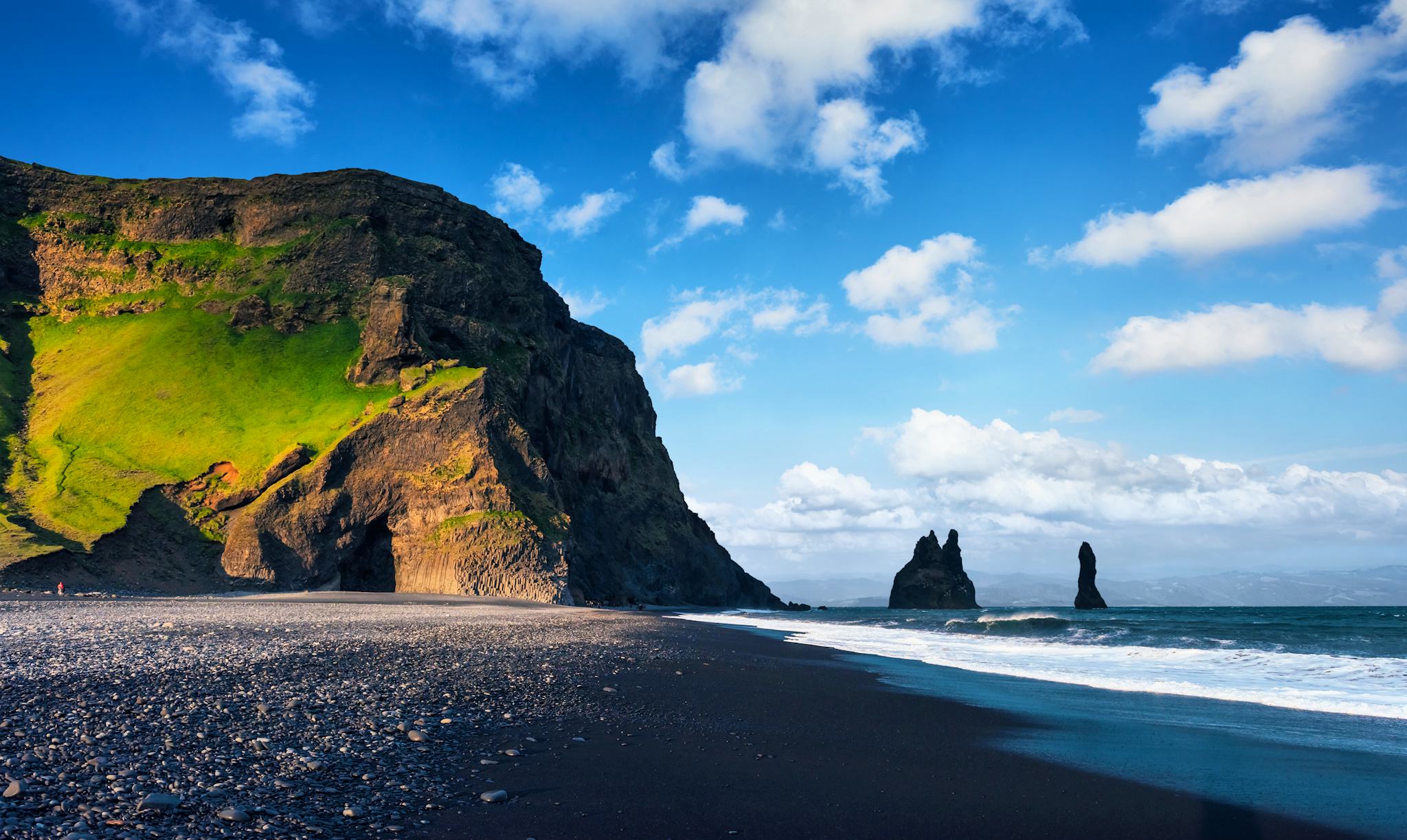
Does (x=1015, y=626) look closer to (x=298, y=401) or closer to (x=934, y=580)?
(x=298, y=401)

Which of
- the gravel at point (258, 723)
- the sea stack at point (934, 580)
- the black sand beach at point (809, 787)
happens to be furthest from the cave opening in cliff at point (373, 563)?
the sea stack at point (934, 580)

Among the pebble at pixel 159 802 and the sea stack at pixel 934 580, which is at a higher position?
the pebble at pixel 159 802

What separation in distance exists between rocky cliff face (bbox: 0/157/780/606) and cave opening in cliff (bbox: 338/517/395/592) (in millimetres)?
160

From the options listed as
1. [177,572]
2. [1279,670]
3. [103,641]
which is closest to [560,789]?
[103,641]

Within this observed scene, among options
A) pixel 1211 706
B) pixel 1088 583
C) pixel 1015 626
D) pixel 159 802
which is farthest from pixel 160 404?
pixel 1088 583

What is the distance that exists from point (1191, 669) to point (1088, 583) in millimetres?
115580

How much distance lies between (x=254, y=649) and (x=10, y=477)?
164ft

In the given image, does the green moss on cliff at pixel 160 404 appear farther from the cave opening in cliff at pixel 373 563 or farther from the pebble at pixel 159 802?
the pebble at pixel 159 802

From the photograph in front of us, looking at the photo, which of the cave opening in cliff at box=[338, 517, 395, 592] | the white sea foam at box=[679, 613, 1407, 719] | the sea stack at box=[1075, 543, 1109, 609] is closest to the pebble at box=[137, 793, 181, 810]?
the white sea foam at box=[679, 613, 1407, 719]

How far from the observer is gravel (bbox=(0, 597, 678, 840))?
5.06 meters

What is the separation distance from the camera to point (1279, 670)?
68.4 feet

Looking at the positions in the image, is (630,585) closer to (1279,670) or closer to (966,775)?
(1279,670)

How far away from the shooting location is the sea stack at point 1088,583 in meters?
121

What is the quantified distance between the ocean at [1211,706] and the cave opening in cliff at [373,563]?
113 feet
